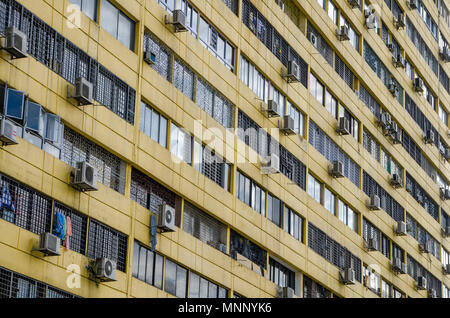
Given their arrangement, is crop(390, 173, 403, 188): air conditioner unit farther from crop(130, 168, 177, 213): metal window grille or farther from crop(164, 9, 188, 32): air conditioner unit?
crop(130, 168, 177, 213): metal window grille

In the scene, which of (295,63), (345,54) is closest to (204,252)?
(295,63)

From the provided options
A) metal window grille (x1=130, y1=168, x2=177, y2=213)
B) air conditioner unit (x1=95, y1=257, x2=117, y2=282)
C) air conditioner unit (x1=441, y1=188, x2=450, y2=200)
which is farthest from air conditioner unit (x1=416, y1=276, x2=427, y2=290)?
air conditioner unit (x1=95, y1=257, x2=117, y2=282)

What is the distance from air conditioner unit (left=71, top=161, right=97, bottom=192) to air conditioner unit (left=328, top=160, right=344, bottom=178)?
18.5 m

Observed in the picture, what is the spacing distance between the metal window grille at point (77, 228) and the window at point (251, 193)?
9.63 meters

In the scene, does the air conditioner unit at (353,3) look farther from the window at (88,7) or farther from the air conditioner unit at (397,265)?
the window at (88,7)

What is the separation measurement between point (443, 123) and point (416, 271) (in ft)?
39.6

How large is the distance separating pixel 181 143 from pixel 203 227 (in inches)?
119

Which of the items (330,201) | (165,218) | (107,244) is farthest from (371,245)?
(107,244)

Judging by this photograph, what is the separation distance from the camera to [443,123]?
61719mm

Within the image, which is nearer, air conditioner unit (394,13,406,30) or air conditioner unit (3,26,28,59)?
air conditioner unit (3,26,28,59)

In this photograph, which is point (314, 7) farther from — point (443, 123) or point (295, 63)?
point (443, 123)

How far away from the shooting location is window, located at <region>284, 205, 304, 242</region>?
3900 centimetres

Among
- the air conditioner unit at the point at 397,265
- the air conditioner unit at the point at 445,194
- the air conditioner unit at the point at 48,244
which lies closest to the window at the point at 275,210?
the air conditioner unit at the point at 397,265

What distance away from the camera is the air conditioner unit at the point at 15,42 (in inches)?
957
